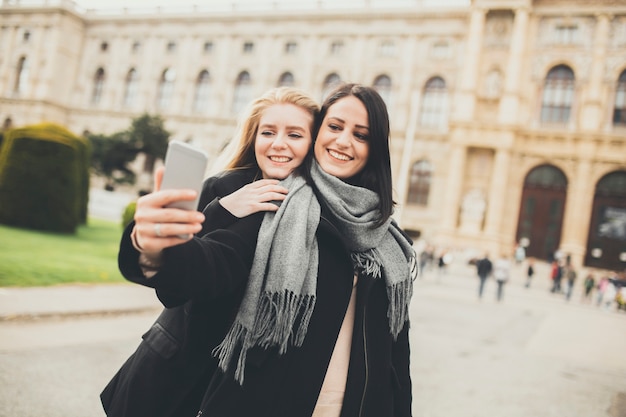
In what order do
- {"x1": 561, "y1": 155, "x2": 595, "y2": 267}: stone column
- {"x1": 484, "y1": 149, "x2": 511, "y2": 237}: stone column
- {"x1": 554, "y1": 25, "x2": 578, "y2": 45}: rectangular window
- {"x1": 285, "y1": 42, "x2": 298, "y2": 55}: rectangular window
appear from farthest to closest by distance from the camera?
{"x1": 285, "y1": 42, "x2": 298, "y2": 55}: rectangular window
{"x1": 554, "y1": 25, "x2": 578, "y2": 45}: rectangular window
{"x1": 484, "y1": 149, "x2": 511, "y2": 237}: stone column
{"x1": 561, "y1": 155, "x2": 595, "y2": 267}: stone column

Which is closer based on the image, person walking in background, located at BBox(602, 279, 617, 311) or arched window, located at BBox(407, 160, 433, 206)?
person walking in background, located at BBox(602, 279, 617, 311)

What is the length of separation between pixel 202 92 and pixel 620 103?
2961 centimetres

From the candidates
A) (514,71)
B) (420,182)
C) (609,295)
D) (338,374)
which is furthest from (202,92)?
(338,374)

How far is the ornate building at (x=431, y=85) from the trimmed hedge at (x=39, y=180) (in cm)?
1501

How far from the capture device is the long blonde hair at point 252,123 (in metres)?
1.85

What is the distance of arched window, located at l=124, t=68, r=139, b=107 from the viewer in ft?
135

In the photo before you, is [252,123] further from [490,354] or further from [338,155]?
[490,354]

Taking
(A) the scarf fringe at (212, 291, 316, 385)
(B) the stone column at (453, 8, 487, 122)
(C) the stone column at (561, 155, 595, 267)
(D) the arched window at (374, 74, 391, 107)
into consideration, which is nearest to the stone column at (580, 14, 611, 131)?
(C) the stone column at (561, 155, 595, 267)

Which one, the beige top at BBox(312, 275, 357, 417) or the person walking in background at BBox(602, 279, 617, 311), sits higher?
the beige top at BBox(312, 275, 357, 417)

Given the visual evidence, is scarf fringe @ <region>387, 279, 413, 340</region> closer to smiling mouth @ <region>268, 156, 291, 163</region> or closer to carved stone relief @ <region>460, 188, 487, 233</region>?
smiling mouth @ <region>268, 156, 291, 163</region>

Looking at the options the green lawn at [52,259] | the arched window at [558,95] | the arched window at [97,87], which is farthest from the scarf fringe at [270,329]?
the arched window at [97,87]

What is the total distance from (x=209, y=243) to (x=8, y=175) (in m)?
12.3

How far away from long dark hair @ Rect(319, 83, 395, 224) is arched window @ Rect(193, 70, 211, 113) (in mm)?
38567

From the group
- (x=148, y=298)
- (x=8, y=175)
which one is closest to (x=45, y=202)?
(x=8, y=175)
